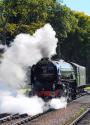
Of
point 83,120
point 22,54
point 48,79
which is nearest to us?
point 83,120

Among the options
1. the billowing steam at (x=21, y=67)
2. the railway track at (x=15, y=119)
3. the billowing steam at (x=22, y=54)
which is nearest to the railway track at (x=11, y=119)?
the railway track at (x=15, y=119)

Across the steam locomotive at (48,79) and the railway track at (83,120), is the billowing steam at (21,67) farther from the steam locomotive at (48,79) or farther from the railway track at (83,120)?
the railway track at (83,120)

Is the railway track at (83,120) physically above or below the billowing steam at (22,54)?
Answer: below

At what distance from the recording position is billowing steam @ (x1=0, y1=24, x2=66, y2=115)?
82.5 feet

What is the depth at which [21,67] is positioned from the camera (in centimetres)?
2603

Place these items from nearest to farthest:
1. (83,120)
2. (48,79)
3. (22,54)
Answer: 1. (83,120)
2. (22,54)
3. (48,79)

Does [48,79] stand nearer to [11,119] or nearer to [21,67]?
[21,67]

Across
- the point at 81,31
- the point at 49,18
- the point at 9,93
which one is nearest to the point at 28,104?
the point at 9,93

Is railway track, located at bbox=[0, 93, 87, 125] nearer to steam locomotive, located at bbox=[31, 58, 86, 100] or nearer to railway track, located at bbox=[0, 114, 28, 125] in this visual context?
railway track, located at bbox=[0, 114, 28, 125]

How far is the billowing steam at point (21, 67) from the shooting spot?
25.1 metres

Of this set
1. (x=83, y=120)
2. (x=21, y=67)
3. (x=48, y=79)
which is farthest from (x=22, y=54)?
(x=83, y=120)

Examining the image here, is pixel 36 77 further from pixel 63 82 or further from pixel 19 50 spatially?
pixel 19 50

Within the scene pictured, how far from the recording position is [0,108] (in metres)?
26.6

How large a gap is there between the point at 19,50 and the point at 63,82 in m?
5.81
